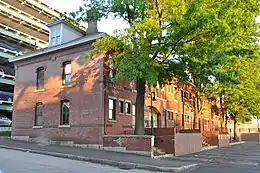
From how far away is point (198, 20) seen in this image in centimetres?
1602

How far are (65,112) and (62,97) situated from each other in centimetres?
121

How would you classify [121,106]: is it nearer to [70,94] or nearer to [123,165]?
[70,94]

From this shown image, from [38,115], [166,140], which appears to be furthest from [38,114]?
[166,140]

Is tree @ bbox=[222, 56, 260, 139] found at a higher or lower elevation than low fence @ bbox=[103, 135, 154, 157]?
higher

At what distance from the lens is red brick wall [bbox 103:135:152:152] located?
19.4m

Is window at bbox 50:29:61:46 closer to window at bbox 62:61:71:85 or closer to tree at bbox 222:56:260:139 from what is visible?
window at bbox 62:61:71:85

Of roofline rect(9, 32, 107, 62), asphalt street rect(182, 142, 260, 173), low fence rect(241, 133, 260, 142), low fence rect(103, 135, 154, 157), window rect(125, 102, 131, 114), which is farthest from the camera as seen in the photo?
low fence rect(241, 133, 260, 142)

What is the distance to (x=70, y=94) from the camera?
80.6 feet

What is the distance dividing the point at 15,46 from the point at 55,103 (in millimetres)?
34647

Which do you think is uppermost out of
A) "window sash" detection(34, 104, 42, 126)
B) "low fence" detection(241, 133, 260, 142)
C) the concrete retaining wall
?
"window sash" detection(34, 104, 42, 126)

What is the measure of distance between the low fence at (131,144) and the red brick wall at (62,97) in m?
1.01

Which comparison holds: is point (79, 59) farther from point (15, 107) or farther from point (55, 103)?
point (15, 107)

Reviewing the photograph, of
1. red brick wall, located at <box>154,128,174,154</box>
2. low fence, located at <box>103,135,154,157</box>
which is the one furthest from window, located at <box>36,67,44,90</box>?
red brick wall, located at <box>154,128,174,154</box>

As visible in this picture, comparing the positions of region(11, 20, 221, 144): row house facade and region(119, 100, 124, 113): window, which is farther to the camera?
region(119, 100, 124, 113): window
